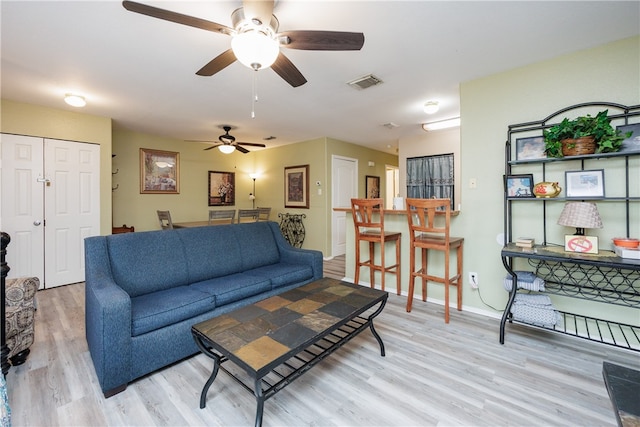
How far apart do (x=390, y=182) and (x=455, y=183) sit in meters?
3.94

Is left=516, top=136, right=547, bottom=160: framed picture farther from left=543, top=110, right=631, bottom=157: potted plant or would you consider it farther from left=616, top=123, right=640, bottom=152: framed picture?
left=616, top=123, right=640, bottom=152: framed picture

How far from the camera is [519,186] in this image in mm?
2539

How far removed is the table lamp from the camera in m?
2.03

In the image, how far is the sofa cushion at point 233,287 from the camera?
2275 millimetres

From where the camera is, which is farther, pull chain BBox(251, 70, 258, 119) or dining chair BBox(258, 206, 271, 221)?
dining chair BBox(258, 206, 271, 221)

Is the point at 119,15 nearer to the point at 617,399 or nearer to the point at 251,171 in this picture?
the point at 617,399

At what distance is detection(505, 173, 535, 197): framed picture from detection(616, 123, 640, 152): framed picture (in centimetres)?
60

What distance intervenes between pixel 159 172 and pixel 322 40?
16.3 feet

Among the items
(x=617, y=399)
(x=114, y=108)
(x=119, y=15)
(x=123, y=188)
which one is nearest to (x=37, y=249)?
(x=123, y=188)

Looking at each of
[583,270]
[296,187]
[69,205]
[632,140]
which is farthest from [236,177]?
[632,140]

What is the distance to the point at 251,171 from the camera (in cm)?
701

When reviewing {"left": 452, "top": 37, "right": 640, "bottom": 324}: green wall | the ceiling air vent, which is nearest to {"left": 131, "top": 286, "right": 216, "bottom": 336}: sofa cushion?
the ceiling air vent

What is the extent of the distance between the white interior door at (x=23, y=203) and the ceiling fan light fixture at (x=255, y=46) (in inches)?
150

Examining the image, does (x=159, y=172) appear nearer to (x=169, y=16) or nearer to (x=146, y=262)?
(x=146, y=262)
